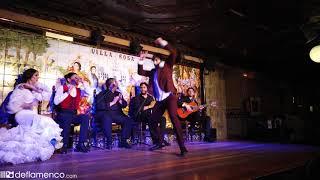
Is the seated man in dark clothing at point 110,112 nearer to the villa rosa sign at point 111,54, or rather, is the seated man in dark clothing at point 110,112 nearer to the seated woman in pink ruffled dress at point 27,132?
the villa rosa sign at point 111,54

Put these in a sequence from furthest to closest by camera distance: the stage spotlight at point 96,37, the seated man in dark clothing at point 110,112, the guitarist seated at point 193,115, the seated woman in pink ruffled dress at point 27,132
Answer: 1. the guitarist seated at point 193,115
2. the stage spotlight at point 96,37
3. the seated man in dark clothing at point 110,112
4. the seated woman in pink ruffled dress at point 27,132

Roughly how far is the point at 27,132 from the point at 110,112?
7.19 feet

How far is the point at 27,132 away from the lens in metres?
4.45

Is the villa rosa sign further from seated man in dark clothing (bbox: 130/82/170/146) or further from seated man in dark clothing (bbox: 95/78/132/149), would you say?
seated man in dark clothing (bbox: 130/82/170/146)

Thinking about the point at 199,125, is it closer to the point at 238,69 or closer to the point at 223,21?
the point at 223,21

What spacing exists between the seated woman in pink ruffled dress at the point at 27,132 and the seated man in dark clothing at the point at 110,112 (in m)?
1.32

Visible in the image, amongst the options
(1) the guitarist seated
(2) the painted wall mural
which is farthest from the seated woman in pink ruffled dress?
(1) the guitarist seated

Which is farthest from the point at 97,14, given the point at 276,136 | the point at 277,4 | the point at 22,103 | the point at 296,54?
the point at 296,54

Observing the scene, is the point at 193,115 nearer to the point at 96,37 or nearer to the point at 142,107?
the point at 142,107

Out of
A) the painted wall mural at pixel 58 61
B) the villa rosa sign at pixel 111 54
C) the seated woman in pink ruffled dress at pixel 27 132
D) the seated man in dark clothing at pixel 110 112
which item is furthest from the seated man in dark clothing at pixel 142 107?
the seated woman in pink ruffled dress at pixel 27 132

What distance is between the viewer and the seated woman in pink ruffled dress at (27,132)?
13.7 feet

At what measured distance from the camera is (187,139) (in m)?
8.59

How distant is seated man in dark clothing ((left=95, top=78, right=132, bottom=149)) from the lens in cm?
625

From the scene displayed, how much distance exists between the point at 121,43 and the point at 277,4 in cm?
399
